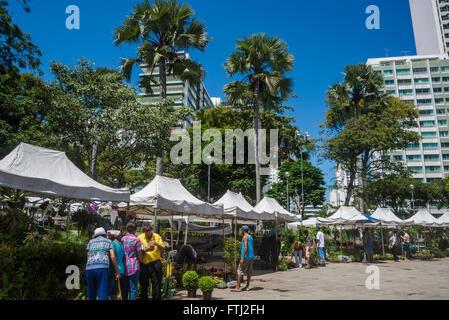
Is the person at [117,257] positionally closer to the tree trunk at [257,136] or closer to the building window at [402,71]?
the tree trunk at [257,136]

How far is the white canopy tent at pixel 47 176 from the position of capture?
6.74 meters

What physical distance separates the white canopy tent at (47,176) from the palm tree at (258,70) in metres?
13.5

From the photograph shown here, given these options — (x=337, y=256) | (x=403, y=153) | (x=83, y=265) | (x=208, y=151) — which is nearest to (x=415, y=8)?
(x=403, y=153)

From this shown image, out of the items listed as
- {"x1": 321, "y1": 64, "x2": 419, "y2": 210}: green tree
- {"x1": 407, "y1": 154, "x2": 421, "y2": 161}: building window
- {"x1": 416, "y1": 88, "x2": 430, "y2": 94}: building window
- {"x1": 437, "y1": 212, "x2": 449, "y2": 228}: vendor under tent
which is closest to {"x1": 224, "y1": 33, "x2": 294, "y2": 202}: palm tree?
{"x1": 321, "y1": 64, "x2": 419, "y2": 210}: green tree

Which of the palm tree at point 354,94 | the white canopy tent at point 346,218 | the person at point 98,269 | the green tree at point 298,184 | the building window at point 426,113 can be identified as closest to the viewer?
the person at point 98,269

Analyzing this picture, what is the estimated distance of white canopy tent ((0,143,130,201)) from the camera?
22.1 feet

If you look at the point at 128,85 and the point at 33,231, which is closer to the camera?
the point at 33,231

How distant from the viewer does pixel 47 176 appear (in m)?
7.69

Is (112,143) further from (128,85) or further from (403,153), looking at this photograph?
(403,153)

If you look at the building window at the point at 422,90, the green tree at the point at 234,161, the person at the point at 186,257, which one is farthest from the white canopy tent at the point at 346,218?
the building window at the point at 422,90

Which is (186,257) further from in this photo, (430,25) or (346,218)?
(430,25)

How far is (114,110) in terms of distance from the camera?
619 inches

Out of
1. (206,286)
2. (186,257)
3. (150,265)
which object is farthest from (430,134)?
(150,265)

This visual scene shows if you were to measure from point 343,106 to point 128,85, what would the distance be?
21.3 m
